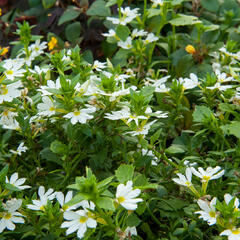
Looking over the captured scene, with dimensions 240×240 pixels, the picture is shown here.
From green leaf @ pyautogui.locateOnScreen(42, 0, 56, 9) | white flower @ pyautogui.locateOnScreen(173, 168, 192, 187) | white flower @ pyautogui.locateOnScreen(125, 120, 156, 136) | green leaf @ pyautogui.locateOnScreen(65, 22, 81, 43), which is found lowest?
green leaf @ pyautogui.locateOnScreen(65, 22, 81, 43)

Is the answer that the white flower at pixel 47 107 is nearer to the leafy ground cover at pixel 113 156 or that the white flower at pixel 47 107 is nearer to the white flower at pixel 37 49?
the leafy ground cover at pixel 113 156

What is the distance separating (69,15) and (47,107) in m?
1.05

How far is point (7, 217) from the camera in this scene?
108cm

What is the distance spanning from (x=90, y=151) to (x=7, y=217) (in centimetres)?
32

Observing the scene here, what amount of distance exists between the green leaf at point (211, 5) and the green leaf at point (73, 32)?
675 millimetres

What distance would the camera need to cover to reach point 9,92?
3.88ft

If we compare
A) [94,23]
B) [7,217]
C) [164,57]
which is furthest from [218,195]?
[94,23]

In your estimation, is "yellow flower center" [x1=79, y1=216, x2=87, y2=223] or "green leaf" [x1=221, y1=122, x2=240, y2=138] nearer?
"yellow flower center" [x1=79, y1=216, x2=87, y2=223]

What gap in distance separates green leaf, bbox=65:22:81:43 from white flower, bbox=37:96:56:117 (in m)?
0.97

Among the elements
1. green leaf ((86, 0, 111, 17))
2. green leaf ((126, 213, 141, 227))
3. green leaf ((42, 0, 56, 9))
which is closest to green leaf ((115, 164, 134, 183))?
green leaf ((126, 213, 141, 227))

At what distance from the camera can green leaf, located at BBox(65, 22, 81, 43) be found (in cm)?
208

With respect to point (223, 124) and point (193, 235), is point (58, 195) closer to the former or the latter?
point (193, 235)

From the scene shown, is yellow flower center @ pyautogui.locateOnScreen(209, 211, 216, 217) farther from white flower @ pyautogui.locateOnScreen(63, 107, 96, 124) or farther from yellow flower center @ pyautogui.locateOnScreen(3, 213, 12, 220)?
yellow flower center @ pyautogui.locateOnScreen(3, 213, 12, 220)

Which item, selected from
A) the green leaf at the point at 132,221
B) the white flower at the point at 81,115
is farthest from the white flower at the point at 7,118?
the green leaf at the point at 132,221
